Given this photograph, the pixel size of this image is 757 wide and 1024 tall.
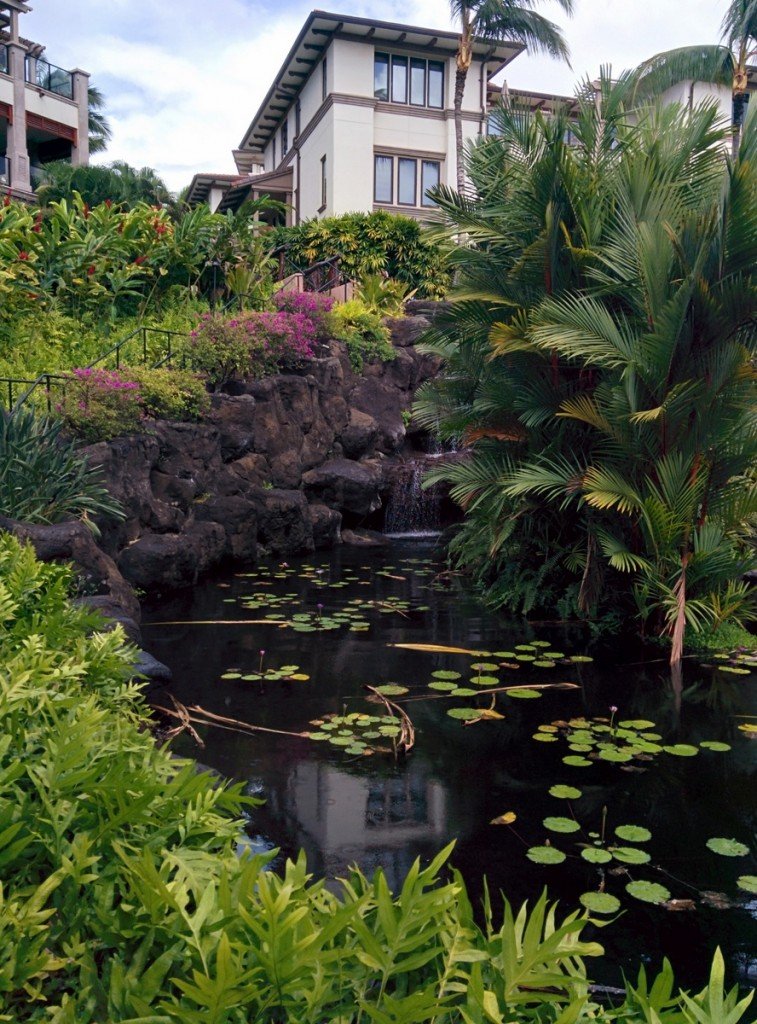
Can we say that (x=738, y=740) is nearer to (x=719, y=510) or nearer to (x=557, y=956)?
(x=719, y=510)

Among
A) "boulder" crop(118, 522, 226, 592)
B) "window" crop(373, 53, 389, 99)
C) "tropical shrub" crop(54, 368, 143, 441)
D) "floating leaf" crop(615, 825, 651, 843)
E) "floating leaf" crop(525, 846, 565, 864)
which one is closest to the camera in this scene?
"floating leaf" crop(525, 846, 565, 864)

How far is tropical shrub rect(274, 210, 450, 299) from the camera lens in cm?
2447

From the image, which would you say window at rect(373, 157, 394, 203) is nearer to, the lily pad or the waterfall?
the waterfall

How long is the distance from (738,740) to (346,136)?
2532 cm

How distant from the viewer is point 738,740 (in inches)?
246

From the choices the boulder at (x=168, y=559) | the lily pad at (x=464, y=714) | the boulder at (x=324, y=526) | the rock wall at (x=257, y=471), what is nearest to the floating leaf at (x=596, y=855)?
the lily pad at (x=464, y=714)

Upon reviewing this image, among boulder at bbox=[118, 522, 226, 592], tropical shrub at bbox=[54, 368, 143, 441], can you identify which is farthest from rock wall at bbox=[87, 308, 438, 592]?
tropical shrub at bbox=[54, 368, 143, 441]

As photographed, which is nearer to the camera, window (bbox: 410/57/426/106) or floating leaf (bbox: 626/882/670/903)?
floating leaf (bbox: 626/882/670/903)

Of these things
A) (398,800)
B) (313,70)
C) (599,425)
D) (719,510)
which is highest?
(313,70)

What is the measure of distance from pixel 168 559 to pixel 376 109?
2175 centimetres

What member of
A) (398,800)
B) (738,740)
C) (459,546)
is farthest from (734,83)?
(398,800)

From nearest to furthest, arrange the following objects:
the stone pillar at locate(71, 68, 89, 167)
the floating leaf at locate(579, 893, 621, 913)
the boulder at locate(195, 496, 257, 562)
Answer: the floating leaf at locate(579, 893, 621, 913), the boulder at locate(195, 496, 257, 562), the stone pillar at locate(71, 68, 89, 167)

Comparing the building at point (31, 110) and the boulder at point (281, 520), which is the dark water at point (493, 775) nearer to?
the boulder at point (281, 520)

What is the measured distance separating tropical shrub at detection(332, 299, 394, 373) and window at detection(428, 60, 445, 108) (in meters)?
13.4
